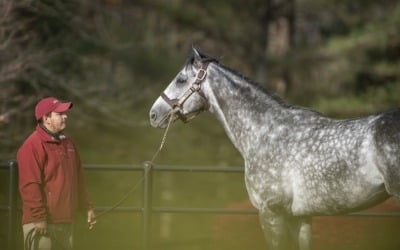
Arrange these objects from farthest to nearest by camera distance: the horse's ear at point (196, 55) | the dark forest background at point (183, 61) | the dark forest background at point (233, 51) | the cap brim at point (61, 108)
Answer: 1. the dark forest background at point (183, 61)
2. the dark forest background at point (233, 51)
3. the horse's ear at point (196, 55)
4. the cap brim at point (61, 108)

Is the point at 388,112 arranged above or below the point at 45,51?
below

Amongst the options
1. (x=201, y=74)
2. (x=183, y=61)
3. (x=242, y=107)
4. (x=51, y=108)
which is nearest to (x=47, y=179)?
(x=51, y=108)

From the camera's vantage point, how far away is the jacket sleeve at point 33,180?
5820mm

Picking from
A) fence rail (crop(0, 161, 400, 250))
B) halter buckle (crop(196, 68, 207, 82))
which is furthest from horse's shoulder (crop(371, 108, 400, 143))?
fence rail (crop(0, 161, 400, 250))

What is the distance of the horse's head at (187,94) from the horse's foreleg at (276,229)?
1088 millimetres

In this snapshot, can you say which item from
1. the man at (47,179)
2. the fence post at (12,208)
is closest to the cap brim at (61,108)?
the man at (47,179)

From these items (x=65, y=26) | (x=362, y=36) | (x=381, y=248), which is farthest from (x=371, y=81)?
(x=381, y=248)

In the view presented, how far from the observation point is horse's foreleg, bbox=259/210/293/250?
20.6ft

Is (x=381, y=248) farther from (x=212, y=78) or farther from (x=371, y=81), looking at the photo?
(x=371, y=81)

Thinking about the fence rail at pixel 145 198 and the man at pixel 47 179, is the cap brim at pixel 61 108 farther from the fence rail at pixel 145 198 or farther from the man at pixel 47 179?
the fence rail at pixel 145 198

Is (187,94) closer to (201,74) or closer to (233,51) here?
(201,74)

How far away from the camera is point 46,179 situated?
5.96m

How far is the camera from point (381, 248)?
8.55 metres

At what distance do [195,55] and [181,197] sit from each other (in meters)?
16.7
